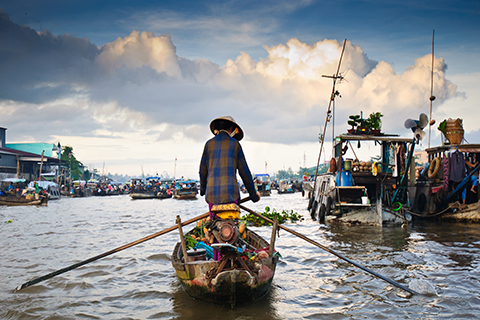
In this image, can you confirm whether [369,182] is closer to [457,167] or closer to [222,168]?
[457,167]

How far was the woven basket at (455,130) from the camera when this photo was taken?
12.3 metres

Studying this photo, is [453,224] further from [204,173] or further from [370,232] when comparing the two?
[204,173]

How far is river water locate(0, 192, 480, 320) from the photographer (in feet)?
14.8

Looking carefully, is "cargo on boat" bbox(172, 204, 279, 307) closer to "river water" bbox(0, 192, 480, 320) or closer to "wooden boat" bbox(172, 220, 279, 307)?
"wooden boat" bbox(172, 220, 279, 307)

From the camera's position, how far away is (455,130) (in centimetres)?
1234

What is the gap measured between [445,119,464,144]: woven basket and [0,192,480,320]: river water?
398 centimetres

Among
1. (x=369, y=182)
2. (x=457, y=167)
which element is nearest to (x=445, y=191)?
(x=457, y=167)

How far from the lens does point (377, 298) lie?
4.94 metres

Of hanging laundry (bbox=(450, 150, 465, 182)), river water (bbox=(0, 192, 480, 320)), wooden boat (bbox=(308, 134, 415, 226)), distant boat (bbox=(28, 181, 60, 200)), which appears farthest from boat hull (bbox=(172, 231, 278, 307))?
distant boat (bbox=(28, 181, 60, 200))

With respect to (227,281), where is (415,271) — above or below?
below

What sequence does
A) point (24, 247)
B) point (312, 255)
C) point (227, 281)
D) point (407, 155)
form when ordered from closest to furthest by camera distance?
point (227, 281) < point (312, 255) < point (24, 247) < point (407, 155)

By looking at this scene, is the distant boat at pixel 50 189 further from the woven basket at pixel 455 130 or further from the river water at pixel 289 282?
the woven basket at pixel 455 130

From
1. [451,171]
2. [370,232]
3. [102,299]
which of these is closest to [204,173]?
[102,299]

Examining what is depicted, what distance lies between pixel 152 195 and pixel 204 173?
3478 centimetres
